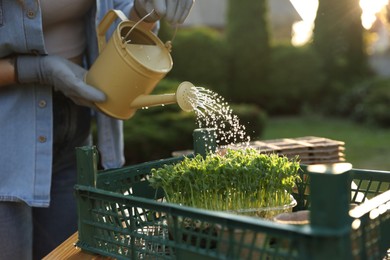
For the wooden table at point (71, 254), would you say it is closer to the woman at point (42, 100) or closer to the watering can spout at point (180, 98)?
the woman at point (42, 100)

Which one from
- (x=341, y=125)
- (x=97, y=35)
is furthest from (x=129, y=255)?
(x=341, y=125)

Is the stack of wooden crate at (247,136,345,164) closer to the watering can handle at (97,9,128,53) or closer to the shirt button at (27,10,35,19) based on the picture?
the watering can handle at (97,9,128,53)

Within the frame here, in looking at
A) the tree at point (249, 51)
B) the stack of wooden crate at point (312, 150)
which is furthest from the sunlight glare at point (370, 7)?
the tree at point (249, 51)

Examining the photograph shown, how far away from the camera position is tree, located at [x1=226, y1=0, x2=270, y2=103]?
41.7ft

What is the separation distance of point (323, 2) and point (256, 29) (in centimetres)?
962

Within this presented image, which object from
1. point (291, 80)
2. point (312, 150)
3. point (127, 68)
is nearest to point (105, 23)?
point (127, 68)

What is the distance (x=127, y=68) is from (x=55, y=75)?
22 cm

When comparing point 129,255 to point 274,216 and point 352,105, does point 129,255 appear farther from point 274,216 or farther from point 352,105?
point 352,105

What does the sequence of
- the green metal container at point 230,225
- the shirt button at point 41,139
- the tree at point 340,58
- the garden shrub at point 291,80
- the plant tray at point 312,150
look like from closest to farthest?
the green metal container at point 230,225 < the shirt button at point 41,139 < the plant tray at point 312,150 < the garden shrub at point 291,80 < the tree at point 340,58

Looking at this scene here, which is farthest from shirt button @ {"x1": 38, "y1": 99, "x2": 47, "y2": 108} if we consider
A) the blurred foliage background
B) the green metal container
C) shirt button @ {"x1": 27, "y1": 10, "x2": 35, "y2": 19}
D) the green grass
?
the blurred foliage background

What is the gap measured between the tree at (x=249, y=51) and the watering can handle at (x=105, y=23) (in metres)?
10.9

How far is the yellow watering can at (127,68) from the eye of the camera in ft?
Answer: 5.54

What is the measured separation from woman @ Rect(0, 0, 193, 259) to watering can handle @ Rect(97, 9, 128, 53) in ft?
0.28

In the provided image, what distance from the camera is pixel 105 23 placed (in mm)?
1810
